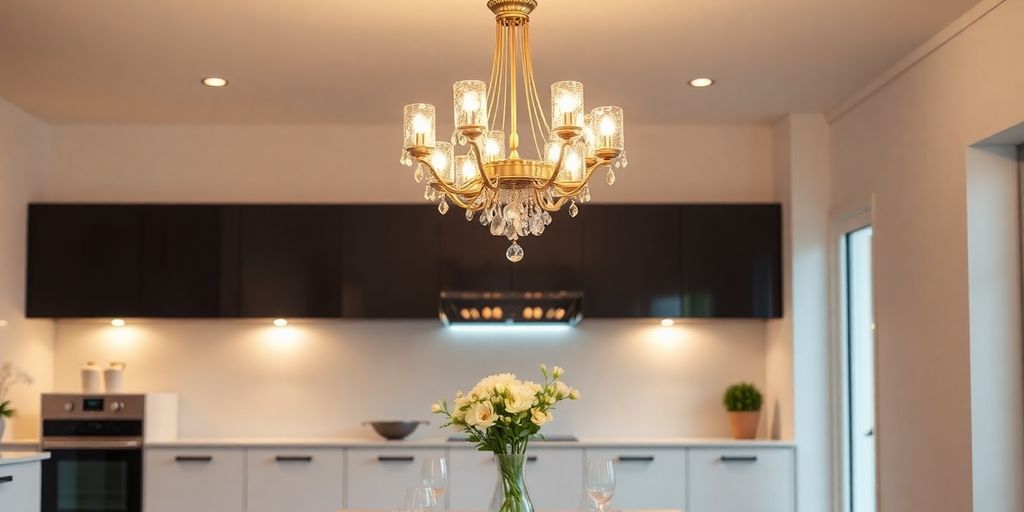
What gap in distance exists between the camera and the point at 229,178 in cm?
654

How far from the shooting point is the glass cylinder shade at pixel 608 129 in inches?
137

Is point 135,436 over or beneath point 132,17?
beneath

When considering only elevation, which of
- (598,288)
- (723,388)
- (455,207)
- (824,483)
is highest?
(455,207)

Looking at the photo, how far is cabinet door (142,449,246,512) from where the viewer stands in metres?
5.97

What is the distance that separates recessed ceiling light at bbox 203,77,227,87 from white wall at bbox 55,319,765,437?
1.57 m

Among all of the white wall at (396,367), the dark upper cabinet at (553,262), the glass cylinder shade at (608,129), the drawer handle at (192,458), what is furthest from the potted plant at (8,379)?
the glass cylinder shade at (608,129)

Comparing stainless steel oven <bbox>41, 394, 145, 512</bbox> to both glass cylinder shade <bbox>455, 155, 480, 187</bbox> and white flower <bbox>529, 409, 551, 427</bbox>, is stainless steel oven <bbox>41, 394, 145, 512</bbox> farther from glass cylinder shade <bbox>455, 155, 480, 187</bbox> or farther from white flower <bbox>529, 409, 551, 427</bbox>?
white flower <bbox>529, 409, 551, 427</bbox>

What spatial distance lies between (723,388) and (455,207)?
1.82 metres

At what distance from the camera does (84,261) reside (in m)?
6.24

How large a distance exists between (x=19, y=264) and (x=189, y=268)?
875 mm

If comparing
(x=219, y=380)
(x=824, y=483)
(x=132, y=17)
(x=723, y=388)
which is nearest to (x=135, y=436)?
(x=219, y=380)

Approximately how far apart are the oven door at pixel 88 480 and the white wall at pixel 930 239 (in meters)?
3.76

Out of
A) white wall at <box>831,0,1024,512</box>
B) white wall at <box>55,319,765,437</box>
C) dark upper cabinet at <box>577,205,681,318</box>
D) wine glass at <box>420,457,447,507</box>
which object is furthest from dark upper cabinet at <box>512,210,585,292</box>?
wine glass at <box>420,457,447,507</box>

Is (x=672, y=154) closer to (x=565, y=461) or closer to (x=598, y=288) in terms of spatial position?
(x=598, y=288)
